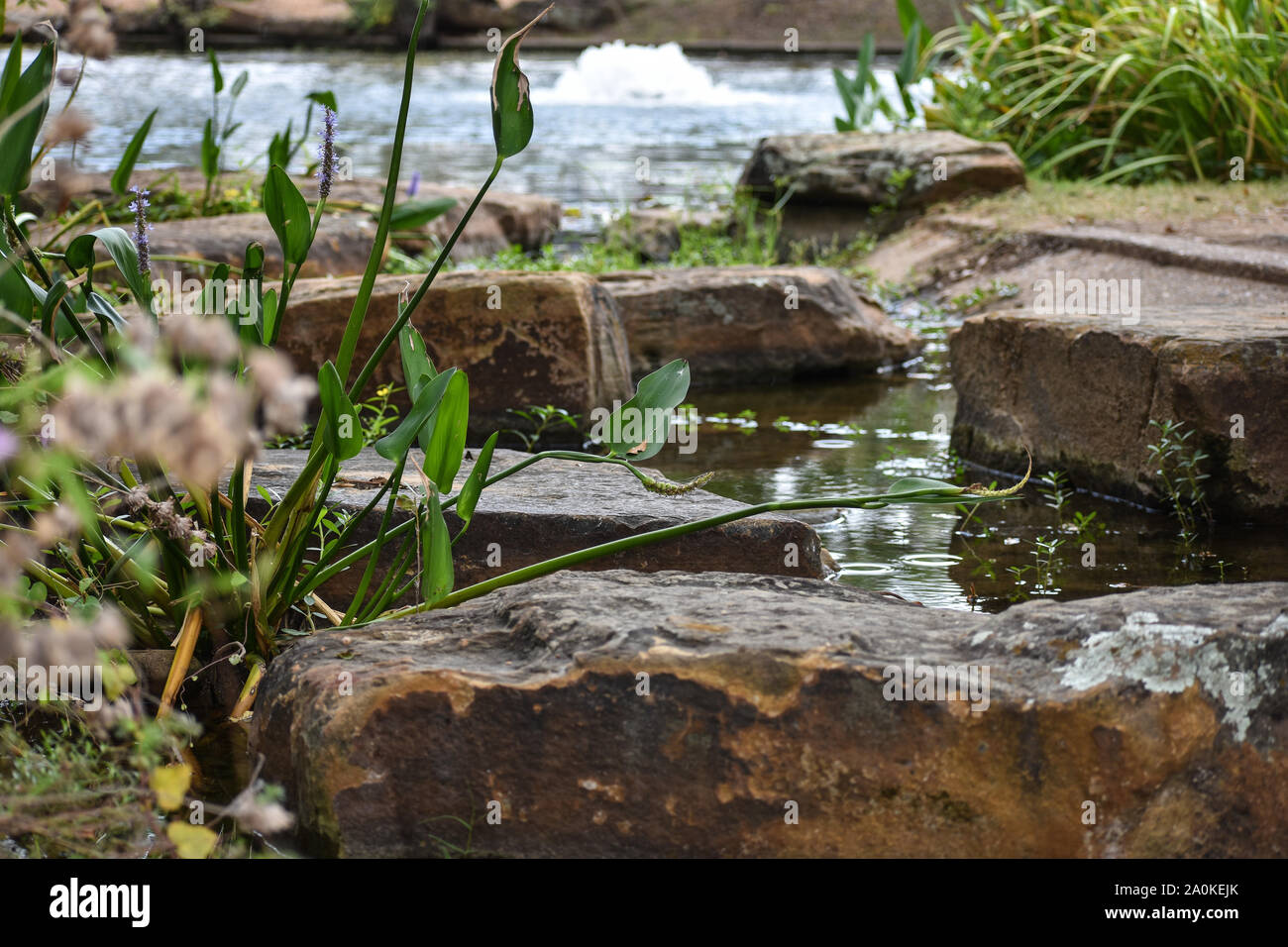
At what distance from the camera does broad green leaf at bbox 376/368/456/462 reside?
1.80 m

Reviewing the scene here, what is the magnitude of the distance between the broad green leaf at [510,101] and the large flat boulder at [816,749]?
2.35ft

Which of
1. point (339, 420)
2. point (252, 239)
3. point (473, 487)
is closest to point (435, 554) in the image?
point (473, 487)

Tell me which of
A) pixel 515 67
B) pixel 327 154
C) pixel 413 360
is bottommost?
pixel 413 360

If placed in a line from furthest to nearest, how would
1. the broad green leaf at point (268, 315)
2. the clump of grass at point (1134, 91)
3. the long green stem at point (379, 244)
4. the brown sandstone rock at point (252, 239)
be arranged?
the clump of grass at point (1134, 91) < the brown sandstone rock at point (252, 239) < the broad green leaf at point (268, 315) < the long green stem at point (379, 244)

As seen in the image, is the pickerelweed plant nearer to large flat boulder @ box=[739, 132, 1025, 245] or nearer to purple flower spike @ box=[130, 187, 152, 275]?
purple flower spike @ box=[130, 187, 152, 275]

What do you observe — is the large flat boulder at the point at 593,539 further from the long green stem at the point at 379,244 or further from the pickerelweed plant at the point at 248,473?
the long green stem at the point at 379,244

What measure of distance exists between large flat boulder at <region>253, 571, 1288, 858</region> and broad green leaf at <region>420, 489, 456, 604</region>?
0.53 ft

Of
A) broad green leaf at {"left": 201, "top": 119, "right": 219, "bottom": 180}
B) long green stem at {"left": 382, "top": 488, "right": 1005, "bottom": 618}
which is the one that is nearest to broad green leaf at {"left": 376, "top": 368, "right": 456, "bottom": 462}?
long green stem at {"left": 382, "top": 488, "right": 1005, "bottom": 618}

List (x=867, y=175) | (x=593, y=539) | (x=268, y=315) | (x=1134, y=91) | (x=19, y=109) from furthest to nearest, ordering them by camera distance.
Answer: (x=1134, y=91) < (x=867, y=175) < (x=593, y=539) < (x=268, y=315) < (x=19, y=109)

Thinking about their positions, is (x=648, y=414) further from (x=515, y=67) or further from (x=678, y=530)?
(x=515, y=67)

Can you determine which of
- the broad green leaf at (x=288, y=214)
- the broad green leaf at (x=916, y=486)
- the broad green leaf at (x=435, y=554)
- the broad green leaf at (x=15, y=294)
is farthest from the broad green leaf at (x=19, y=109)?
the broad green leaf at (x=916, y=486)

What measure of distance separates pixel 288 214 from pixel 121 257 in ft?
0.80

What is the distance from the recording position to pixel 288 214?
6.48 feet

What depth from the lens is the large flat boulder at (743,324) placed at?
479 centimetres
